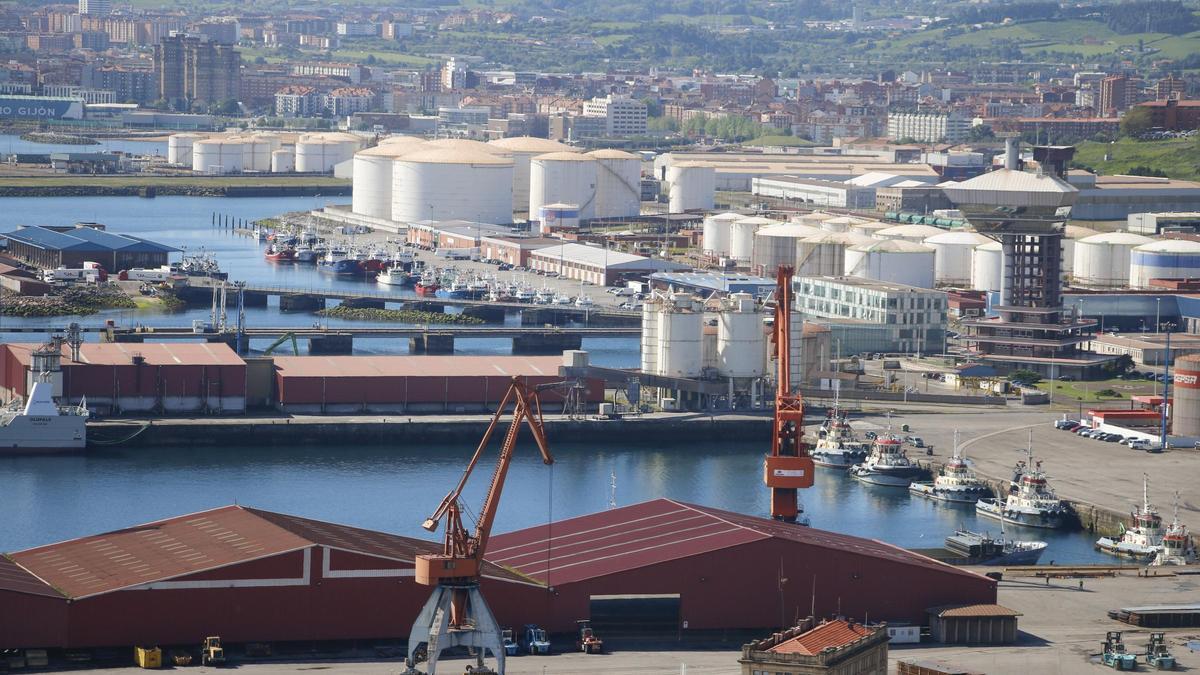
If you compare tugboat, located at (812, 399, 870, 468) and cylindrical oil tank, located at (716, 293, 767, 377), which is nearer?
tugboat, located at (812, 399, 870, 468)

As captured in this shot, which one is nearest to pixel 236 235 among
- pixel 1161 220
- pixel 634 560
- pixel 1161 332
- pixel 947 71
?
pixel 1161 220

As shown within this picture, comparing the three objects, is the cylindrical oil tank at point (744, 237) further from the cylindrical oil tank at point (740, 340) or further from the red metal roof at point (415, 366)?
the cylindrical oil tank at point (740, 340)

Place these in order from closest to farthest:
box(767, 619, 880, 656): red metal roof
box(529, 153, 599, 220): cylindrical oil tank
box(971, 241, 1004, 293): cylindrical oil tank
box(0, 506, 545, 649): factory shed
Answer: box(767, 619, 880, 656): red metal roof < box(0, 506, 545, 649): factory shed < box(971, 241, 1004, 293): cylindrical oil tank < box(529, 153, 599, 220): cylindrical oil tank

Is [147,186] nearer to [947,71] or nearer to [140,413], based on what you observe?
[140,413]

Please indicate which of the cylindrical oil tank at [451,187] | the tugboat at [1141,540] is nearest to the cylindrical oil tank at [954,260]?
the cylindrical oil tank at [451,187]

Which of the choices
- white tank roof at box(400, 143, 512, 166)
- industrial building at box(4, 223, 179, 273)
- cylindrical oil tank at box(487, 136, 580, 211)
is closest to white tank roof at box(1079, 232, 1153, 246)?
white tank roof at box(400, 143, 512, 166)

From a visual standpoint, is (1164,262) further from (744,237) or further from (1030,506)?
(1030,506)

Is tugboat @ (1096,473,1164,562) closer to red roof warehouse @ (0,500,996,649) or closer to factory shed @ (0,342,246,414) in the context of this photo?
red roof warehouse @ (0,500,996,649)
